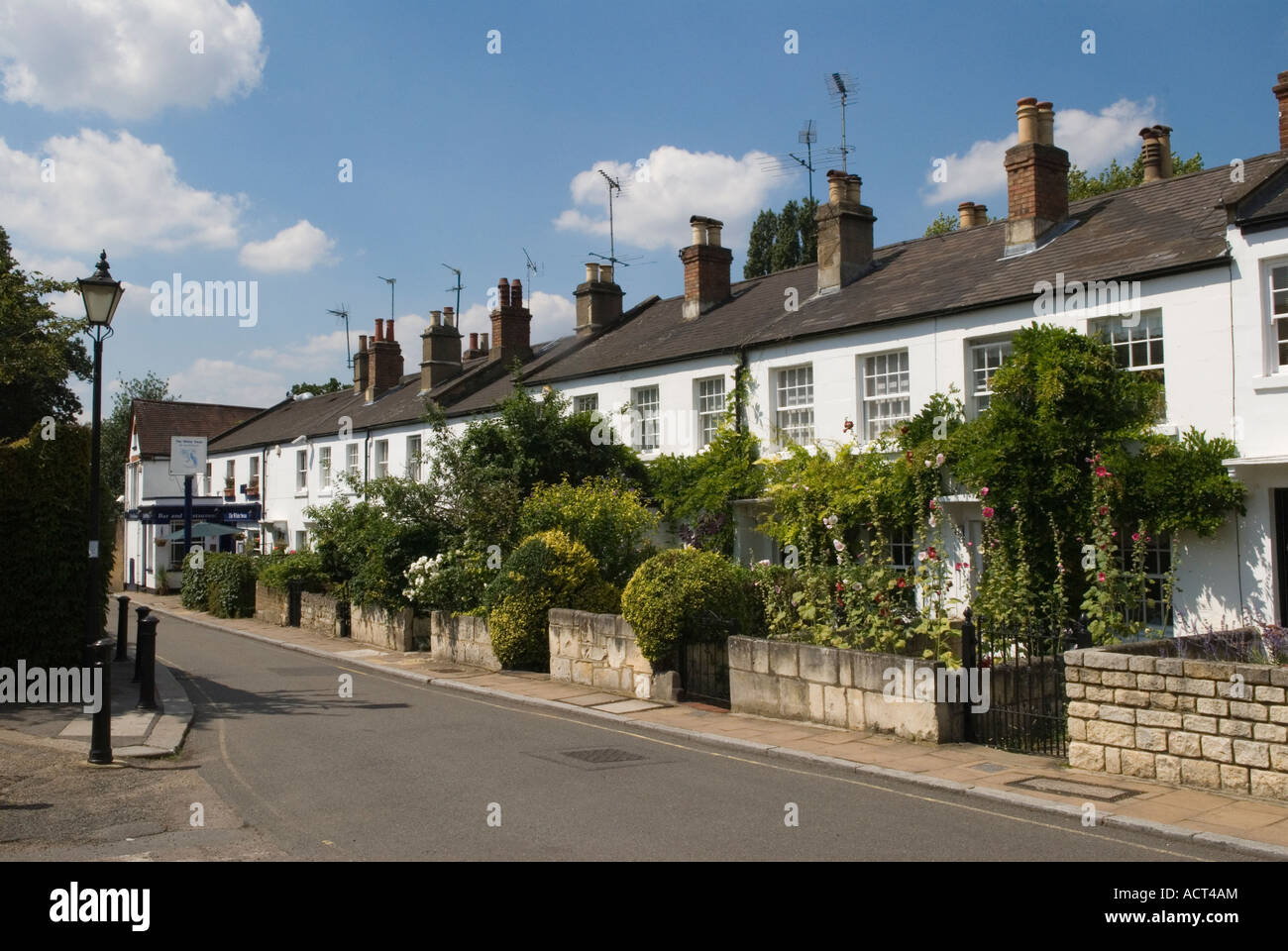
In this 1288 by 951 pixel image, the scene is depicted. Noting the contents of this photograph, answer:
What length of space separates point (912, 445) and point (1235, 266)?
16.9 ft

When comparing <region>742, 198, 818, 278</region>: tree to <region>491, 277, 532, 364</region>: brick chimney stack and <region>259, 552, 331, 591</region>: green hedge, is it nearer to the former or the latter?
<region>491, 277, 532, 364</region>: brick chimney stack

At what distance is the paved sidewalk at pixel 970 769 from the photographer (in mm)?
8000

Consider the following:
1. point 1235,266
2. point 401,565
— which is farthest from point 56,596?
point 1235,266

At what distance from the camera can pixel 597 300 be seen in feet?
104

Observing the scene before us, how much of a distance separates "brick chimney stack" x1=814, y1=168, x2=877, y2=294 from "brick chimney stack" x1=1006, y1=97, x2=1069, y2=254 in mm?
3743

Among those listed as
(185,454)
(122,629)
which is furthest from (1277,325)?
(185,454)

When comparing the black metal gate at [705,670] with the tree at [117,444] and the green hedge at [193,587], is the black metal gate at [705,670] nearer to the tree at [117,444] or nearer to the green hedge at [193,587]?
the green hedge at [193,587]

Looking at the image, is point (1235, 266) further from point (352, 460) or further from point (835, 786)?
point (352, 460)

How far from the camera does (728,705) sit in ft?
46.1

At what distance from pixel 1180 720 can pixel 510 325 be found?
2855 centimetres

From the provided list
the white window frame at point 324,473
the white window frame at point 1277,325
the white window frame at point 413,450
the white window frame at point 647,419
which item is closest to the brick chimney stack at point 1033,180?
the white window frame at point 1277,325

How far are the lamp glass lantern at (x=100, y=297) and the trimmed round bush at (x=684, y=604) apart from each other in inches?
299

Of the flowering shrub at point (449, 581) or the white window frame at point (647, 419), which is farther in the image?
the white window frame at point (647, 419)

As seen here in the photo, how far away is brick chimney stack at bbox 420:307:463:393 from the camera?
1422 inches
